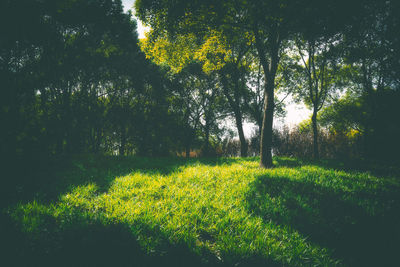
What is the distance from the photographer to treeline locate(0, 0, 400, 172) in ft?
20.1

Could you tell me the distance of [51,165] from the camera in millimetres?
6445

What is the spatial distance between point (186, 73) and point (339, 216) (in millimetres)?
18487

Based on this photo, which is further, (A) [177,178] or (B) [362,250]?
(A) [177,178]

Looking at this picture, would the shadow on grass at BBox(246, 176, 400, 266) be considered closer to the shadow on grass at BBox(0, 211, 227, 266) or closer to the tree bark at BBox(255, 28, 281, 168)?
the shadow on grass at BBox(0, 211, 227, 266)

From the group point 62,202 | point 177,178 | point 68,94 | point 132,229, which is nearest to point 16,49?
point 68,94

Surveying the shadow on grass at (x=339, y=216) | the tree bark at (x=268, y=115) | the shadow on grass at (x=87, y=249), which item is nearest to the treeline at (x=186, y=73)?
the tree bark at (x=268, y=115)

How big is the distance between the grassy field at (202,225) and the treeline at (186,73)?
3.08 m

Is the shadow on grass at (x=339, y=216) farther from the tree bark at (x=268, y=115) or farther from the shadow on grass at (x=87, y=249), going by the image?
the tree bark at (x=268, y=115)

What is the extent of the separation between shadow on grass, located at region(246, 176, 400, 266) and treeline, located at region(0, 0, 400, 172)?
2.74m

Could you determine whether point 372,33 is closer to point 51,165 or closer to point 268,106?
point 268,106

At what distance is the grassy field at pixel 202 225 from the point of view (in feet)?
6.55

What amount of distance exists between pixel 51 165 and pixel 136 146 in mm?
13606

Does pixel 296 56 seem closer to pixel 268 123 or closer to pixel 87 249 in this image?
pixel 268 123

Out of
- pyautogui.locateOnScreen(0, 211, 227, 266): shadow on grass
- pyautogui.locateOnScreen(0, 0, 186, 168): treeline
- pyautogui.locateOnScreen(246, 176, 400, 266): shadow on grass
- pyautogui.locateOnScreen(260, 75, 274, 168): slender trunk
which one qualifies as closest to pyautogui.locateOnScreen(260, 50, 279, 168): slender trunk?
pyautogui.locateOnScreen(260, 75, 274, 168): slender trunk
